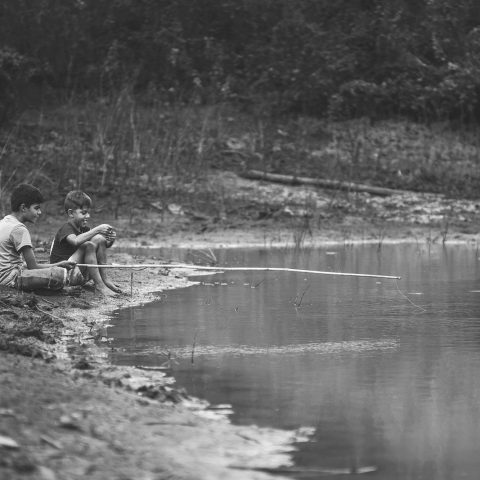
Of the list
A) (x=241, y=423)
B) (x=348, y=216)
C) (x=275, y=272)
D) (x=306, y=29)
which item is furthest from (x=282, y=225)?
(x=241, y=423)

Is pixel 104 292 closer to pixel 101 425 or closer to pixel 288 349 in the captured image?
pixel 288 349

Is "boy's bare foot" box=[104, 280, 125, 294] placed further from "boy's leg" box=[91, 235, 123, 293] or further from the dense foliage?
the dense foliage

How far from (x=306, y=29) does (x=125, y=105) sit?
191 inches

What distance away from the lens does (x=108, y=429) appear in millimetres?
5207

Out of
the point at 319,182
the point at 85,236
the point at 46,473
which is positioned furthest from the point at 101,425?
the point at 319,182

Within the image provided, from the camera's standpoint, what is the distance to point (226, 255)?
610 inches

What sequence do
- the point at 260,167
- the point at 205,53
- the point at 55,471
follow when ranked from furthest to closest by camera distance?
the point at 205,53 < the point at 260,167 < the point at 55,471

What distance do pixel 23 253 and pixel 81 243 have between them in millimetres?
830

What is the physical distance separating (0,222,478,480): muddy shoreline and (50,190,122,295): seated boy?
2.46 metres

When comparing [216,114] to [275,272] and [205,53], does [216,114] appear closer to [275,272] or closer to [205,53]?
[205,53]

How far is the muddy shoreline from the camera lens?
Answer: 15.4ft

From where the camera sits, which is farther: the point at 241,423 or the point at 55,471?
the point at 241,423

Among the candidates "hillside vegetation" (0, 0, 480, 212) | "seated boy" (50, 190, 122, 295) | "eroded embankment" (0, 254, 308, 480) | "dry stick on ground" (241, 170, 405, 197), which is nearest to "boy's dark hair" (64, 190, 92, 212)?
"seated boy" (50, 190, 122, 295)

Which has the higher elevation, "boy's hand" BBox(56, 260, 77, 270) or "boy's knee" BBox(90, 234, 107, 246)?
"boy's knee" BBox(90, 234, 107, 246)
